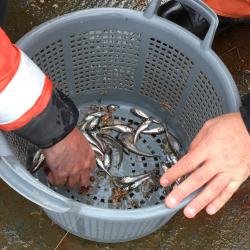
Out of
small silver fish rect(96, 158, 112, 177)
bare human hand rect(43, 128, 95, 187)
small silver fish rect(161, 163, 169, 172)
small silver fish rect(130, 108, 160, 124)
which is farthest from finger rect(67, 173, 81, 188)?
small silver fish rect(130, 108, 160, 124)

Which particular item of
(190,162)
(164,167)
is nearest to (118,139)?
(164,167)

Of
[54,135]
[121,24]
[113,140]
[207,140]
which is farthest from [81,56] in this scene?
[207,140]

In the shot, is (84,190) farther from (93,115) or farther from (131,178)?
(93,115)

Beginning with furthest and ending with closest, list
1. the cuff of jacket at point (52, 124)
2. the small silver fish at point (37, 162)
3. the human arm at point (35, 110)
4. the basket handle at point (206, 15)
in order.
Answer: the small silver fish at point (37, 162) < the basket handle at point (206, 15) < the cuff of jacket at point (52, 124) < the human arm at point (35, 110)

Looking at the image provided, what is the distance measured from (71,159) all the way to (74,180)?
0.68 feet

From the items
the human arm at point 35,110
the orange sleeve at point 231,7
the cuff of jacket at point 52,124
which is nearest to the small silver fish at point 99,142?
the human arm at point 35,110

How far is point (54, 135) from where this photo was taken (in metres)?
1.39

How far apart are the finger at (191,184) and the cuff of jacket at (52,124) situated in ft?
1.26

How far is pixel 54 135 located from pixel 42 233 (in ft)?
2.27

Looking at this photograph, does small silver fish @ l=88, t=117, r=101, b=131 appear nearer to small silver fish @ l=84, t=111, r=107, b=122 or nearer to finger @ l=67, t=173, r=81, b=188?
small silver fish @ l=84, t=111, r=107, b=122

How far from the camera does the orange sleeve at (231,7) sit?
2.10 m

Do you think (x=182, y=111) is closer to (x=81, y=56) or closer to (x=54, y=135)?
(x=81, y=56)

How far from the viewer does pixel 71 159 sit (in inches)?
60.7

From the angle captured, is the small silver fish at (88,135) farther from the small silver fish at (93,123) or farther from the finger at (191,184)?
the finger at (191,184)
